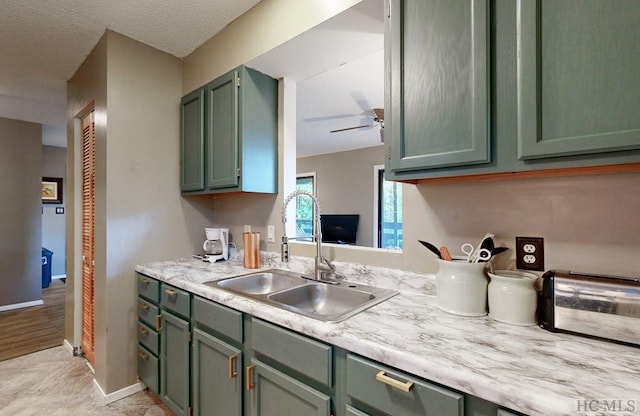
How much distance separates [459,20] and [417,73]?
196 mm

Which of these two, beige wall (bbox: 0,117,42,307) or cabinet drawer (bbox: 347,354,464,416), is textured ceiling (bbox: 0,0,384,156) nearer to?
beige wall (bbox: 0,117,42,307)

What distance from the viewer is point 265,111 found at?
199cm

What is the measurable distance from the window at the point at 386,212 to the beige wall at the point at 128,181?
375 cm

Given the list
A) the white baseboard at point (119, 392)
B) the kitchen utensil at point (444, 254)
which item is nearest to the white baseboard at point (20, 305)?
the white baseboard at point (119, 392)

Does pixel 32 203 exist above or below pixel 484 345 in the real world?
above

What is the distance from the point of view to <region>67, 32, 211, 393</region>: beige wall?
6.53 ft

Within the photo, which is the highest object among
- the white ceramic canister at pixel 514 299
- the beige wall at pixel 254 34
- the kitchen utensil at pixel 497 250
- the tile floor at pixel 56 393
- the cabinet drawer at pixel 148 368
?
the beige wall at pixel 254 34

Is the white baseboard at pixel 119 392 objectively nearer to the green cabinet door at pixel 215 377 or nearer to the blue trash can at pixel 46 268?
the green cabinet door at pixel 215 377

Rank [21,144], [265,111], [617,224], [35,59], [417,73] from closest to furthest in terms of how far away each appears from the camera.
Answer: [617,224], [417,73], [265,111], [35,59], [21,144]

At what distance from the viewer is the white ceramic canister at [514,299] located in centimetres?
97

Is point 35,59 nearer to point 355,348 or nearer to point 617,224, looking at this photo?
point 355,348

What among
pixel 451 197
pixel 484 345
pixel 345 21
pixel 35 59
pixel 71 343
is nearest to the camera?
pixel 484 345

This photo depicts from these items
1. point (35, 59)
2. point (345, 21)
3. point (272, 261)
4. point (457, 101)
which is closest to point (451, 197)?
point (457, 101)

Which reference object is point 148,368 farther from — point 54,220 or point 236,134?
point 54,220
